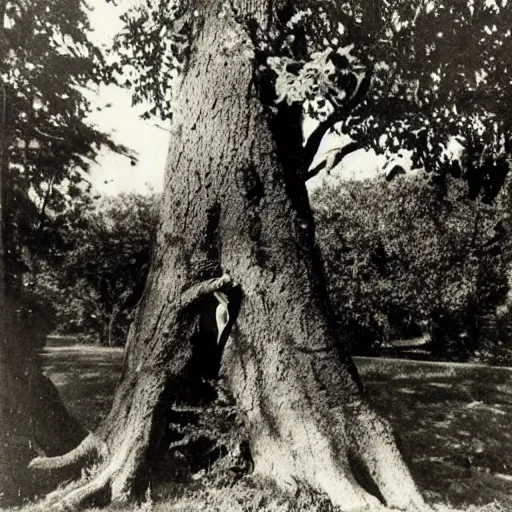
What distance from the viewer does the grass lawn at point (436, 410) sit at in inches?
248

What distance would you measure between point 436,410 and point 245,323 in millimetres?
6859

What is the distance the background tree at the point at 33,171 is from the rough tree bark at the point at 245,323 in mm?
1006

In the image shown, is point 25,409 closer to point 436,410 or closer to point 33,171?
point 33,171

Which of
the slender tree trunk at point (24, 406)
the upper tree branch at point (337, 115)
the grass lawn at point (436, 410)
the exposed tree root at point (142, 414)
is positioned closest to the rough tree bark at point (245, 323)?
the exposed tree root at point (142, 414)

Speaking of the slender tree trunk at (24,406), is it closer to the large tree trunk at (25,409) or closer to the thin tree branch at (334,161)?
the large tree trunk at (25,409)

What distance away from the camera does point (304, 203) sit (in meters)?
5.66

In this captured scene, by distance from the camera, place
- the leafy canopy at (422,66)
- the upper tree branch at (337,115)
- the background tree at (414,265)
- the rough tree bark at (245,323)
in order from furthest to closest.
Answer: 1. the background tree at (414,265)
2. the leafy canopy at (422,66)
3. the upper tree branch at (337,115)
4. the rough tree bark at (245,323)

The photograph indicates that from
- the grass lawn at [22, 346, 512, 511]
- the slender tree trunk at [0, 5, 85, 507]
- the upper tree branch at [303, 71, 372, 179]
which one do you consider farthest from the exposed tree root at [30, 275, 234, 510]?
the upper tree branch at [303, 71, 372, 179]

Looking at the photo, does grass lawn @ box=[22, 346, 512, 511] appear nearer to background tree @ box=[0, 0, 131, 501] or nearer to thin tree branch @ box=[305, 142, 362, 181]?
background tree @ box=[0, 0, 131, 501]

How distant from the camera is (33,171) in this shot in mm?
9430

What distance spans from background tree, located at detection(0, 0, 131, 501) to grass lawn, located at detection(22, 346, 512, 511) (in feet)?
7.21

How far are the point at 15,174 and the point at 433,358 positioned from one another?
1806 cm

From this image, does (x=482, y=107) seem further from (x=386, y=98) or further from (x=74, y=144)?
(x=74, y=144)

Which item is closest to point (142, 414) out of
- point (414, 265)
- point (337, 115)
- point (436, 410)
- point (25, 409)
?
point (25, 409)
